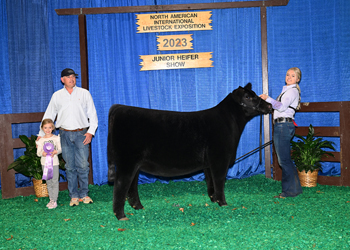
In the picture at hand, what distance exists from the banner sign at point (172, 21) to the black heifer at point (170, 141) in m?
2.21

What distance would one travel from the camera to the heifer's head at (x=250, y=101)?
4.20 m

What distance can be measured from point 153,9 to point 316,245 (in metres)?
4.77

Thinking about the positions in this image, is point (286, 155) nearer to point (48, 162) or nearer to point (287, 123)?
point (287, 123)

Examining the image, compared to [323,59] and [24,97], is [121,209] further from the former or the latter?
[323,59]

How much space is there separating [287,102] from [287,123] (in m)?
0.33

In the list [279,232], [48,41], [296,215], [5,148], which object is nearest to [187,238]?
[279,232]

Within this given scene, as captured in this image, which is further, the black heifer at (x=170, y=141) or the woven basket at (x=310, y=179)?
the woven basket at (x=310, y=179)

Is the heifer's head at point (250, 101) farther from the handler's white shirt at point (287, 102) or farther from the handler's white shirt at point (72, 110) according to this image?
the handler's white shirt at point (72, 110)

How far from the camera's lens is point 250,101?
4.22 meters

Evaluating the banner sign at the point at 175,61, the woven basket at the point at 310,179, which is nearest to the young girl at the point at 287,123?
the woven basket at the point at 310,179

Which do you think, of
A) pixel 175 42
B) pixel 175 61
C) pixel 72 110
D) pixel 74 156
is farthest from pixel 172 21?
pixel 74 156

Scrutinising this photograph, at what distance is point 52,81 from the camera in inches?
226

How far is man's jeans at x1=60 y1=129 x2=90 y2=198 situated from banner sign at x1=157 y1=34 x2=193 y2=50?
2.34m

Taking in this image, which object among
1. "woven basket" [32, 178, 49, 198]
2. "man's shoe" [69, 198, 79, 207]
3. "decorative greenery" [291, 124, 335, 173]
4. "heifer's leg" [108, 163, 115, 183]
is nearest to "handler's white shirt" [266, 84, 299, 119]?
"decorative greenery" [291, 124, 335, 173]
